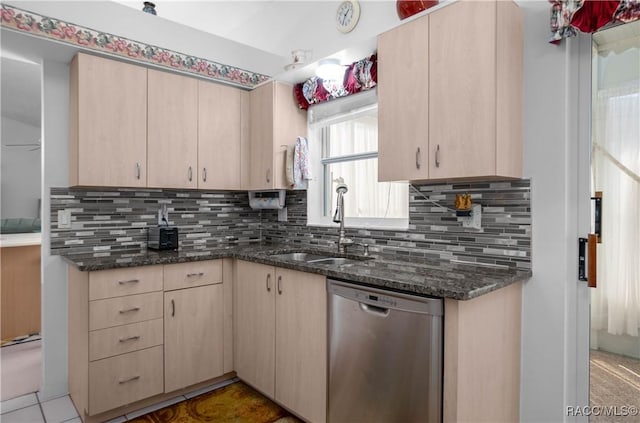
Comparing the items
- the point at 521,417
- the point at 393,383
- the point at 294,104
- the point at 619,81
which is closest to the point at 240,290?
the point at 393,383

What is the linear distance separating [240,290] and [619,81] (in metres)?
2.37

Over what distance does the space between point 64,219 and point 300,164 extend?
166cm

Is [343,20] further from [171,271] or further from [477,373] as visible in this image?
[477,373]

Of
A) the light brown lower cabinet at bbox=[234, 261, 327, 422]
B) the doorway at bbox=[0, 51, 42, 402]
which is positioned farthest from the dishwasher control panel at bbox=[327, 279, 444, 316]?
the doorway at bbox=[0, 51, 42, 402]

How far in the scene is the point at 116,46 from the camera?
7.88ft

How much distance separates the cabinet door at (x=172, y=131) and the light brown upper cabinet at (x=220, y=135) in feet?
0.19

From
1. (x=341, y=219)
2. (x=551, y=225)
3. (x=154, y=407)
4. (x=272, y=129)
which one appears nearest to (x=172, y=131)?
(x=272, y=129)

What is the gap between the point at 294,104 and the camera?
118 inches

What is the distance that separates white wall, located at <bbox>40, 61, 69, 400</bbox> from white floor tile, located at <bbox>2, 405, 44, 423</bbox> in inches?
5.9

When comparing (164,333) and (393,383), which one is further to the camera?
(164,333)

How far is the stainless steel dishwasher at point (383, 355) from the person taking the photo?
58.7 inches

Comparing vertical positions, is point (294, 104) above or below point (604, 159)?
above

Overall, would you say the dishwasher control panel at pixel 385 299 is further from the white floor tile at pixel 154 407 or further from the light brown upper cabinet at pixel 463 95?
the white floor tile at pixel 154 407

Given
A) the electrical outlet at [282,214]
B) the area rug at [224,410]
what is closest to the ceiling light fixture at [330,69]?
the electrical outlet at [282,214]
